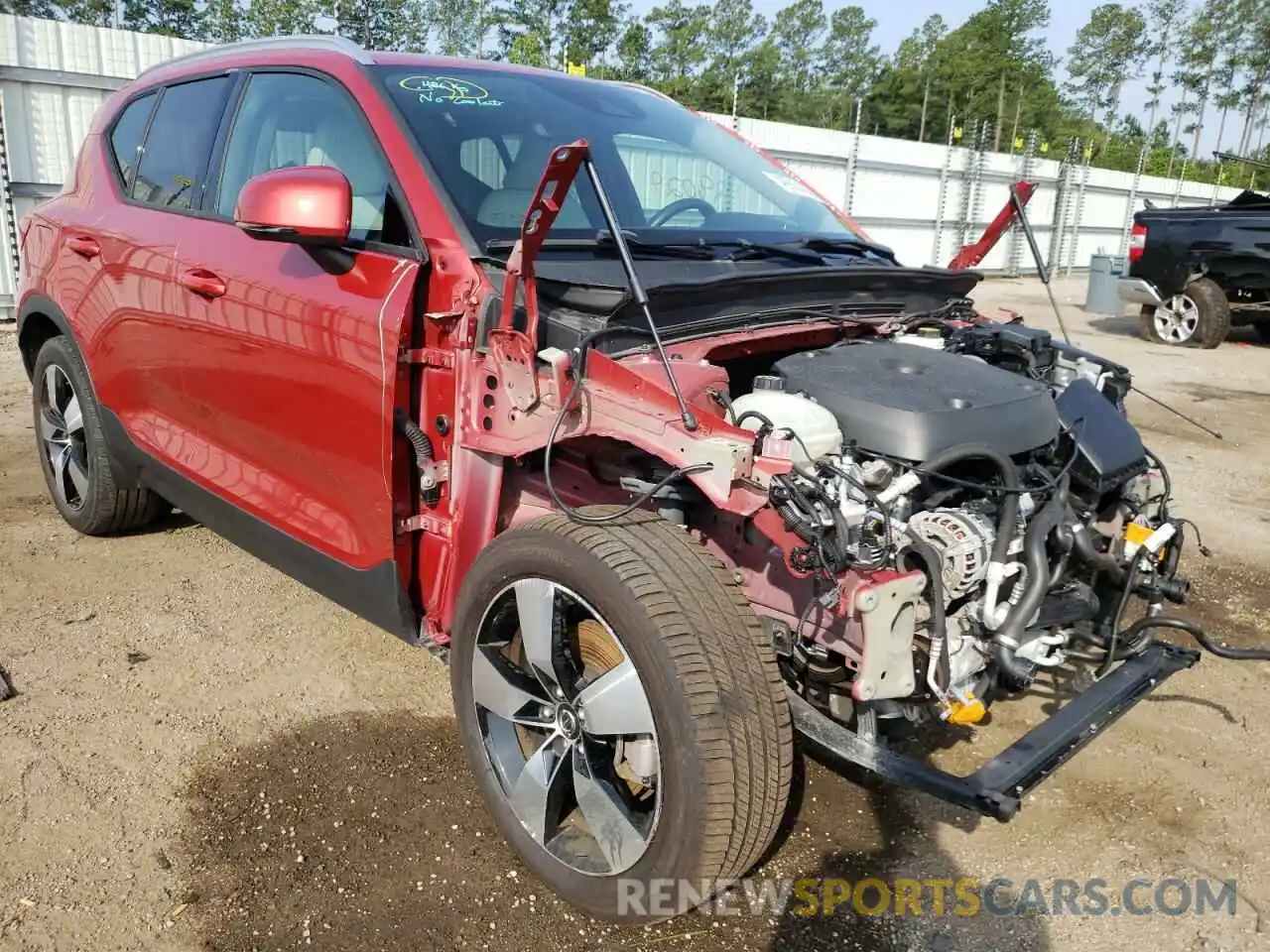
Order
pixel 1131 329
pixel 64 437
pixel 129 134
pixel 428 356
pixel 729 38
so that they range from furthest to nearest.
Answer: pixel 729 38 → pixel 1131 329 → pixel 64 437 → pixel 129 134 → pixel 428 356

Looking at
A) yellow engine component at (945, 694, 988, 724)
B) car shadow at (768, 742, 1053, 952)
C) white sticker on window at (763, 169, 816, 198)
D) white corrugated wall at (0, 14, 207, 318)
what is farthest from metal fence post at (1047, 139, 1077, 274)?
yellow engine component at (945, 694, 988, 724)

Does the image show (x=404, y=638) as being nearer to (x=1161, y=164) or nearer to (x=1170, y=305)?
(x=1170, y=305)

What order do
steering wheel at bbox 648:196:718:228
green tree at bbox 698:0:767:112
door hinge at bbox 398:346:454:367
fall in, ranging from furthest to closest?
1. green tree at bbox 698:0:767:112
2. steering wheel at bbox 648:196:718:228
3. door hinge at bbox 398:346:454:367

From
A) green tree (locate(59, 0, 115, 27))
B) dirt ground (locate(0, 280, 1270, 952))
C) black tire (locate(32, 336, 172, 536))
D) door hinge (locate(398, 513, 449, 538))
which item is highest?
green tree (locate(59, 0, 115, 27))

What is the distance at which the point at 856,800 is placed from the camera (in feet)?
8.92

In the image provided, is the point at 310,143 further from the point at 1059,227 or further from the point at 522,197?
the point at 1059,227

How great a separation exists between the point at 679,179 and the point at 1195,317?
33.4ft

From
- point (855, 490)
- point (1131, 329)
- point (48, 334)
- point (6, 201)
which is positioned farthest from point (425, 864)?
point (1131, 329)

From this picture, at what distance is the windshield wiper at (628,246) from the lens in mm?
2523

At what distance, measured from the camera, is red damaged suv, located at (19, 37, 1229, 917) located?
199 centimetres

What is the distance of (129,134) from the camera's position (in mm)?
3928

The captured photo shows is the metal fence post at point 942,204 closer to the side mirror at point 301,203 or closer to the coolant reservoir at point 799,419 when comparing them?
the coolant reservoir at point 799,419

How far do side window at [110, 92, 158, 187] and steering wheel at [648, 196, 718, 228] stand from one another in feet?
7.00

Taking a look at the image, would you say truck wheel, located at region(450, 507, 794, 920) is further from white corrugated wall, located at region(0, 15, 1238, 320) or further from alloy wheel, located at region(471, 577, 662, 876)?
white corrugated wall, located at region(0, 15, 1238, 320)
